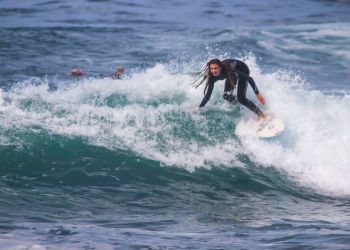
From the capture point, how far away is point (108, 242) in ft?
26.8

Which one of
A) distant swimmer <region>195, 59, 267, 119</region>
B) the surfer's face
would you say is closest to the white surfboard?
distant swimmer <region>195, 59, 267, 119</region>

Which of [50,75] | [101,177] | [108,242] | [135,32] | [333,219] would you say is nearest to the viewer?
[108,242]

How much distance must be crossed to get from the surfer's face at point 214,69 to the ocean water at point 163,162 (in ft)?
5.04

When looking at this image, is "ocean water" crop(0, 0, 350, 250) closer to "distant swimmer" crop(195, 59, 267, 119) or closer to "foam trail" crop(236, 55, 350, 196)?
"foam trail" crop(236, 55, 350, 196)

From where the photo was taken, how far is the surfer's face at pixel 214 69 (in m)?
11.7

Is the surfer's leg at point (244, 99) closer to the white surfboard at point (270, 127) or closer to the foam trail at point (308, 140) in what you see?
the white surfboard at point (270, 127)

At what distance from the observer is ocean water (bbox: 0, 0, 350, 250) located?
8773mm

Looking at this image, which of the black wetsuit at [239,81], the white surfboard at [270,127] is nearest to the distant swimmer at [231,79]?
the black wetsuit at [239,81]

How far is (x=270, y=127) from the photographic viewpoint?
12719 mm

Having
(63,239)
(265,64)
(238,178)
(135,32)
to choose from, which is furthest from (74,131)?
(135,32)

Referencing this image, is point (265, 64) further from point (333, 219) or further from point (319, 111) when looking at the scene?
point (333, 219)

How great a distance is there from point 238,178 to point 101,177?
237cm

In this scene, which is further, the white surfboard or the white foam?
the white surfboard

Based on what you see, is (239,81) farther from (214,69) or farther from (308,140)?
(308,140)
